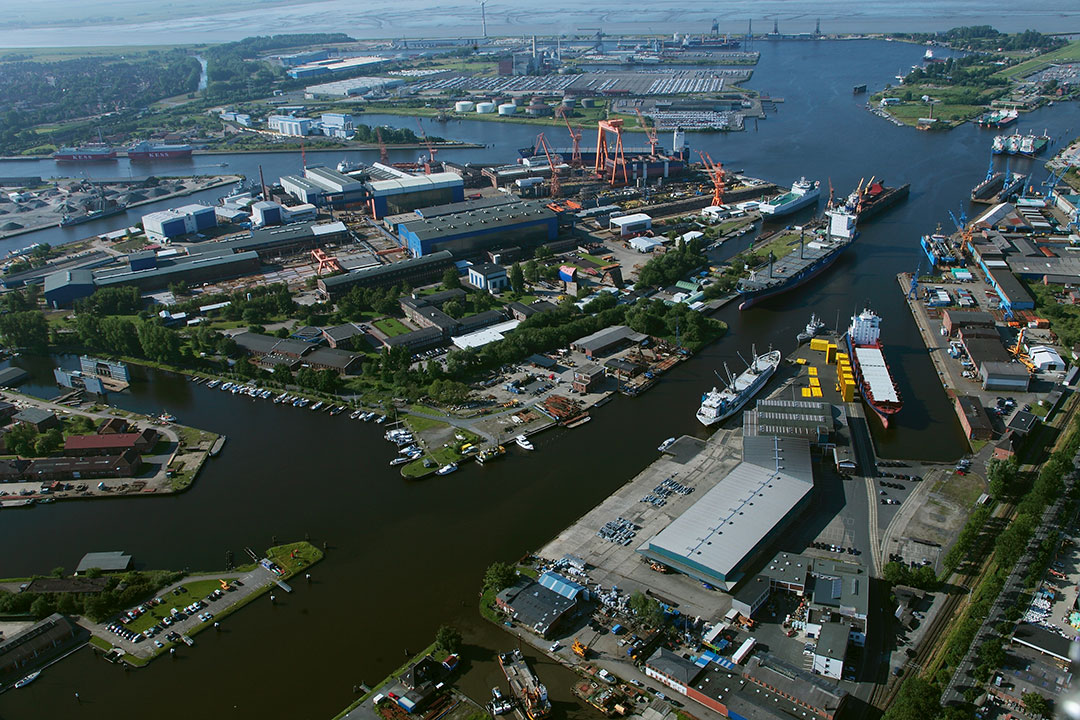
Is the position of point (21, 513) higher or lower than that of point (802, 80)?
lower

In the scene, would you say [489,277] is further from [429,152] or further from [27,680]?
[429,152]

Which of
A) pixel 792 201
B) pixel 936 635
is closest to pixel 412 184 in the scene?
pixel 792 201

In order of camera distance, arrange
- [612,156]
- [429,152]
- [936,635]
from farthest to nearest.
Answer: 1. [429,152]
2. [612,156]
3. [936,635]

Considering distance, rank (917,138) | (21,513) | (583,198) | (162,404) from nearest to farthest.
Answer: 1. (21,513)
2. (162,404)
3. (583,198)
4. (917,138)

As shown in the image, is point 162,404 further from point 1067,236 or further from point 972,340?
point 1067,236

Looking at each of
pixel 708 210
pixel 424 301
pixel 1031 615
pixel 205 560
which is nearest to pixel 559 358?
pixel 424 301
